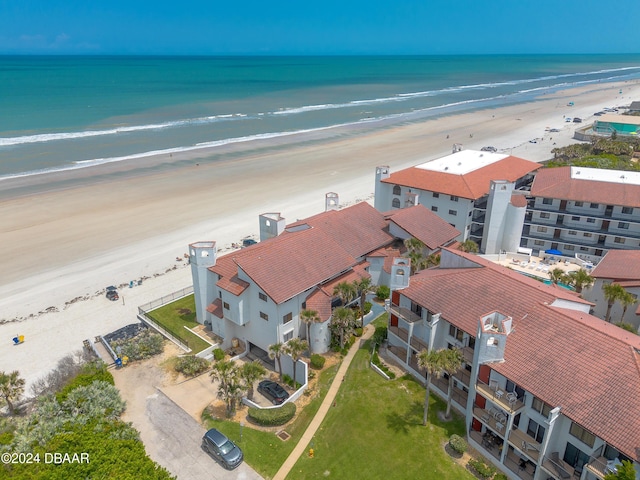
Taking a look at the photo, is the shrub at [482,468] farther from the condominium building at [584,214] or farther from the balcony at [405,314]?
the condominium building at [584,214]


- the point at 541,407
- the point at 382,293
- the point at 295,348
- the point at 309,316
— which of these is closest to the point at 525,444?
the point at 541,407

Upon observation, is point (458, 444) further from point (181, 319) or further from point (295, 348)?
point (181, 319)

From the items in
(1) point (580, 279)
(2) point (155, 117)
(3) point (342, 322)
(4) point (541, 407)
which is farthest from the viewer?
(2) point (155, 117)

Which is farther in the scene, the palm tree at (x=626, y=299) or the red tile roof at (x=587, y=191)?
the red tile roof at (x=587, y=191)

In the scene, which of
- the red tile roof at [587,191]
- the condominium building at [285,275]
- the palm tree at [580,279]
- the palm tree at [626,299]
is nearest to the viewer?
the palm tree at [626,299]

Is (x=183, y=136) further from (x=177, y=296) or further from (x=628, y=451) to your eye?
(x=628, y=451)

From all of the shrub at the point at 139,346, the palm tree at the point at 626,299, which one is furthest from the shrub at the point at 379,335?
the palm tree at the point at 626,299

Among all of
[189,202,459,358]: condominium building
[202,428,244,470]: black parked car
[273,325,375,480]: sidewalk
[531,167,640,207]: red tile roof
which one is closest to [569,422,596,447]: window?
[189,202,459,358]: condominium building
